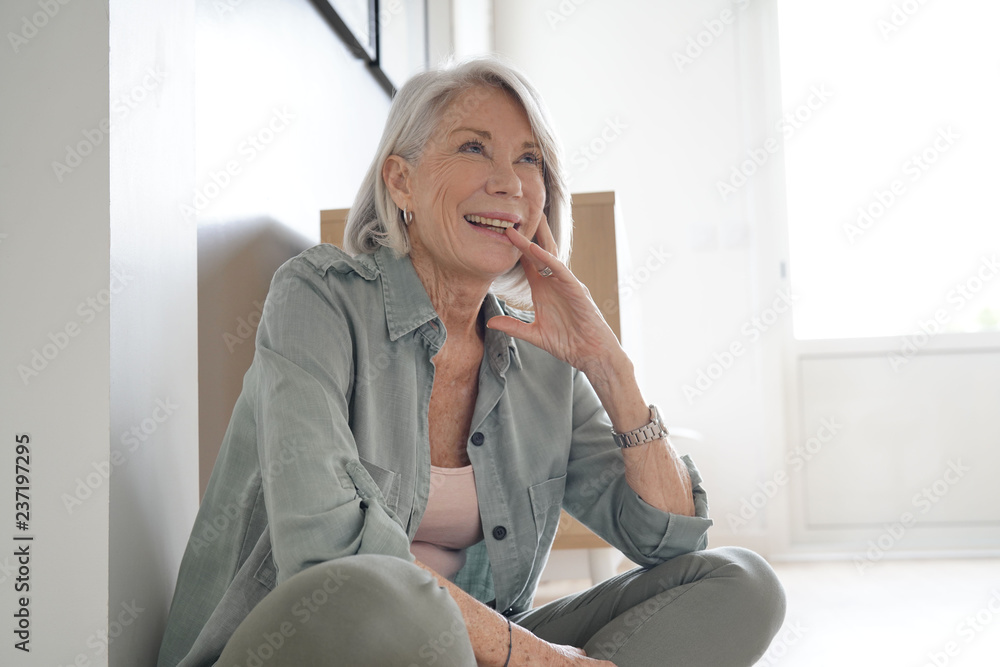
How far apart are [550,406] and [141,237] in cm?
59

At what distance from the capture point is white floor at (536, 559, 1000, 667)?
6.29 ft

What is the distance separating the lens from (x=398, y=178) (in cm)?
120

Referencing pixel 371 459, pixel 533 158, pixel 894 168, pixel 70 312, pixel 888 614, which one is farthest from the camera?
pixel 894 168

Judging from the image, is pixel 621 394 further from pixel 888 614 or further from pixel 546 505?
pixel 888 614

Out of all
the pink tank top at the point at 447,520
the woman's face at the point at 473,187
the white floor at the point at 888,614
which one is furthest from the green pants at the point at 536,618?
the white floor at the point at 888,614

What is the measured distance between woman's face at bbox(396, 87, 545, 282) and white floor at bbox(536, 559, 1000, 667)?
4.16ft

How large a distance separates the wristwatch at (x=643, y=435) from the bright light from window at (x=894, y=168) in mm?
2519

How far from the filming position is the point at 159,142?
3.12ft

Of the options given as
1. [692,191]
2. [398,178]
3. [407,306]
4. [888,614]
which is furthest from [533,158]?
[692,191]

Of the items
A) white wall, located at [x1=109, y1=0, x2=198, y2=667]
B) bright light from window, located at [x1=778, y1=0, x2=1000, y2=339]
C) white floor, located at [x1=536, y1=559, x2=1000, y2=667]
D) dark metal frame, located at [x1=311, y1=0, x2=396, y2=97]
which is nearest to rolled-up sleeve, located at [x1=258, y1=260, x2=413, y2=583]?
white wall, located at [x1=109, y1=0, x2=198, y2=667]

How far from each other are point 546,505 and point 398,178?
1.65 ft

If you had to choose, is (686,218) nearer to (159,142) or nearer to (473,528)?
(473,528)

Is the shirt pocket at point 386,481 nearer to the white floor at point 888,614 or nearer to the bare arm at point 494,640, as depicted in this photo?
the bare arm at point 494,640

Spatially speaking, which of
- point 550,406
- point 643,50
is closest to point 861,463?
point 643,50
